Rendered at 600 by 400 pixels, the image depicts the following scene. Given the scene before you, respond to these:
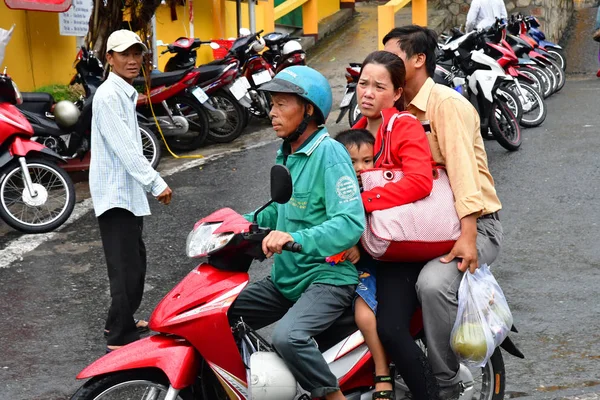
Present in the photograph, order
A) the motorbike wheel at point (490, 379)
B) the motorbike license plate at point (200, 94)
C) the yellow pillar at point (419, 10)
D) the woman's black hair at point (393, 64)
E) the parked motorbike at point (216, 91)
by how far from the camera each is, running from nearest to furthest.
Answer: the woman's black hair at point (393, 64) → the motorbike wheel at point (490, 379) → the motorbike license plate at point (200, 94) → the parked motorbike at point (216, 91) → the yellow pillar at point (419, 10)

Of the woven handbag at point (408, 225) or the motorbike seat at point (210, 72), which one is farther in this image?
the motorbike seat at point (210, 72)

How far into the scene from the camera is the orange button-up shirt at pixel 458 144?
367cm

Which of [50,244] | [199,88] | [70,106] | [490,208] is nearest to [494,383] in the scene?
[490,208]

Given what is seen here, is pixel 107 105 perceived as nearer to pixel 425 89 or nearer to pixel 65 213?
pixel 425 89

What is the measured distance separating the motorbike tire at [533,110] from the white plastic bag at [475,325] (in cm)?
804

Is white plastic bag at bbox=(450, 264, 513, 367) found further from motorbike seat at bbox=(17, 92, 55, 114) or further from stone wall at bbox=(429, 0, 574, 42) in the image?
stone wall at bbox=(429, 0, 574, 42)

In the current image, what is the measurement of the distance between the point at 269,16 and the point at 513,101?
5.95 m

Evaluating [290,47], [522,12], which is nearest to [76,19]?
[290,47]

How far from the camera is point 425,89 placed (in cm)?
395

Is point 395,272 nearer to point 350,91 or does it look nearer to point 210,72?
point 350,91

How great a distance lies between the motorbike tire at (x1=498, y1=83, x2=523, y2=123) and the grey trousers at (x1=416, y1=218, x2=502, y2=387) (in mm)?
7201

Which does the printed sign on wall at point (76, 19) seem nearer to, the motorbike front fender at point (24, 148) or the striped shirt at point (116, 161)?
the motorbike front fender at point (24, 148)

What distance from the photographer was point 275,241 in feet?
10.7

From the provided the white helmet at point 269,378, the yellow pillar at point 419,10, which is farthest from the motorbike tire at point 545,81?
the white helmet at point 269,378
